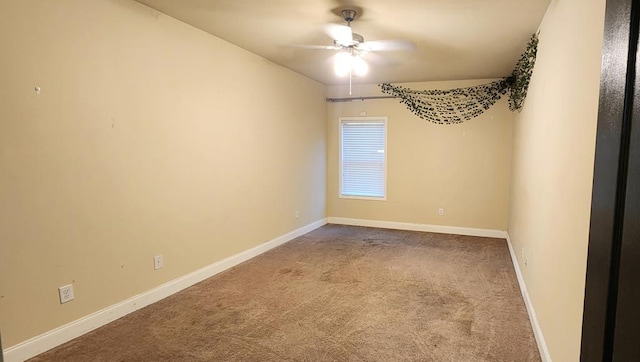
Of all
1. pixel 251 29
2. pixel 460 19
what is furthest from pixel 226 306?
pixel 460 19

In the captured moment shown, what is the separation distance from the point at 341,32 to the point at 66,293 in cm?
284

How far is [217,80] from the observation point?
12.5 feet

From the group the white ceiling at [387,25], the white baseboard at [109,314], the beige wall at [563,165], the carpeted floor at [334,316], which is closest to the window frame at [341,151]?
the white ceiling at [387,25]

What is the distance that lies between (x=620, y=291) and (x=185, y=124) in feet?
11.2

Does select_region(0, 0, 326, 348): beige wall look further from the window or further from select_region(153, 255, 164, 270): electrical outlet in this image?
the window

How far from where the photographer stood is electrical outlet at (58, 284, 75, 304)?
2.49m

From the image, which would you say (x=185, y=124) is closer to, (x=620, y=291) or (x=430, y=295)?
(x=430, y=295)

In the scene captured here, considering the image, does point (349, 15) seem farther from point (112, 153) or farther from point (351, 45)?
point (112, 153)

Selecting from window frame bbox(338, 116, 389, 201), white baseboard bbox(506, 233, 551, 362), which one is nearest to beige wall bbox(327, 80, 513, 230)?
window frame bbox(338, 116, 389, 201)

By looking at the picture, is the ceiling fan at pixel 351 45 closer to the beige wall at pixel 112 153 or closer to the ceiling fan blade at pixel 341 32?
the ceiling fan blade at pixel 341 32

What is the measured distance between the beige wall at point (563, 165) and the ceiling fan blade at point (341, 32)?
4.83ft

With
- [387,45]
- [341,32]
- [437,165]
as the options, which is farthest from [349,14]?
[437,165]

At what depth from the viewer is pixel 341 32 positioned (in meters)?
3.00

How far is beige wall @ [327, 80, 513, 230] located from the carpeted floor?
1439 mm
